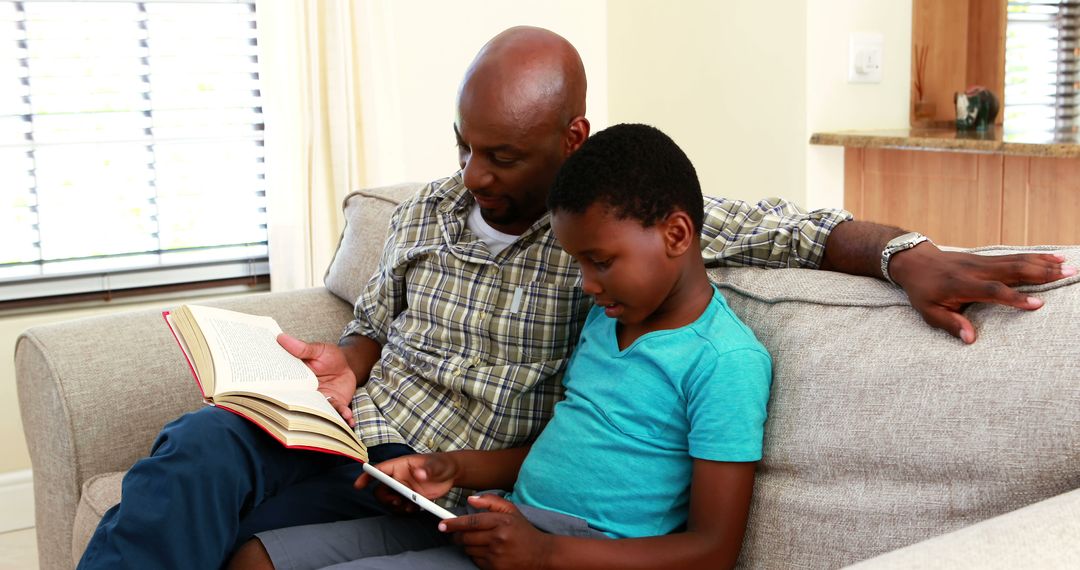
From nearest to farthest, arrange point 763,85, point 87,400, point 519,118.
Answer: point 519,118 < point 87,400 < point 763,85

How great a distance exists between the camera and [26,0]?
103 inches

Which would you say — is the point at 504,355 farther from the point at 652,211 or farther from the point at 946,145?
the point at 946,145

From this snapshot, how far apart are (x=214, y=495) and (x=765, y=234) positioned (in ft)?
2.65

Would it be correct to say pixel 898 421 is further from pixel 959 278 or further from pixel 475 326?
pixel 475 326

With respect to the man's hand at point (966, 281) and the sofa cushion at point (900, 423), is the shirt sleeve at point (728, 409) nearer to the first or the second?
the sofa cushion at point (900, 423)

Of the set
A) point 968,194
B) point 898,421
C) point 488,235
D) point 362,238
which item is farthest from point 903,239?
point 968,194

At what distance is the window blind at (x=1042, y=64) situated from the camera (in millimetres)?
3801

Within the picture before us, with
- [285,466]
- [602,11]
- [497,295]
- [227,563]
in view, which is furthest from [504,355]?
[602,11]

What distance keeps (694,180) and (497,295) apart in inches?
14.9

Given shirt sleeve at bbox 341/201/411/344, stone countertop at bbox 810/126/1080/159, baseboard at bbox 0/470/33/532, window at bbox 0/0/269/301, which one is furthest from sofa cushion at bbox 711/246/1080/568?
baseboard at bbox 0/470/33/532

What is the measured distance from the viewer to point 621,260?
118cm

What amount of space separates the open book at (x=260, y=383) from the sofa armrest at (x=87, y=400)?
0.89 ft

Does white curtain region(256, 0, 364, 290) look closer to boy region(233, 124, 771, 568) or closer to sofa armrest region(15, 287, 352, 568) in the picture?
sofa armrest region(15, 287, 352, 568)

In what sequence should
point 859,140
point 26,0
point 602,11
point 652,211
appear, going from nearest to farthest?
point 652,211 < point 26,0 < point 859,140 < point 602,11
